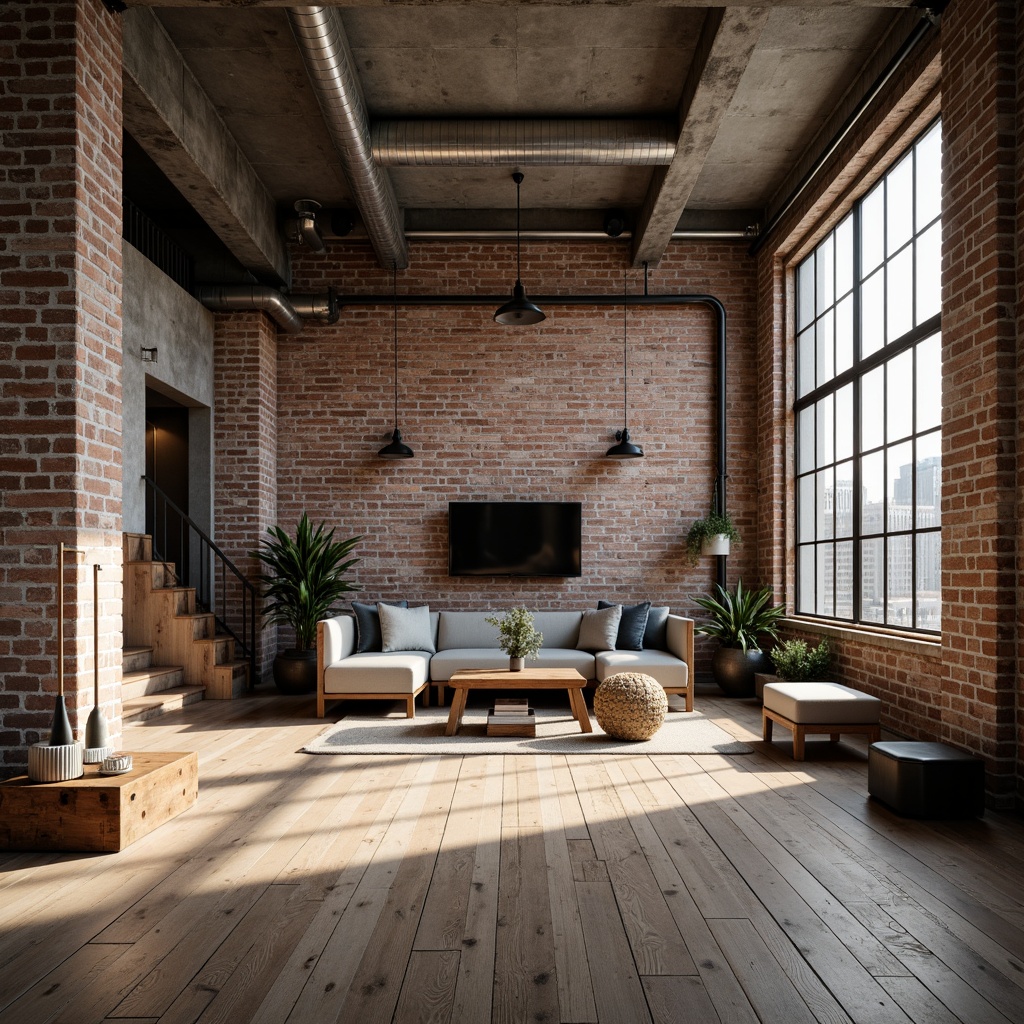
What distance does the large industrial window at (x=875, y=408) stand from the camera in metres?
5.02

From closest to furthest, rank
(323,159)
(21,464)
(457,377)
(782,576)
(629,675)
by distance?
(21,464)
(629,675)
(323,159)
(782,576)
(457,377)

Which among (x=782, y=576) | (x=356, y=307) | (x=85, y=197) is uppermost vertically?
(x=356, y=307)

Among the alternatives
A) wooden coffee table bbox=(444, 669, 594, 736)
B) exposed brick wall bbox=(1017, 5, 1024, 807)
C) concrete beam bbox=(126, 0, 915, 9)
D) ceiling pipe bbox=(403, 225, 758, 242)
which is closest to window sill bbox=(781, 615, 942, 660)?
exposed brick wall bbox=(1017, 5, 1024, 807)

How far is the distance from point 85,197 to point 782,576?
609 centimetres

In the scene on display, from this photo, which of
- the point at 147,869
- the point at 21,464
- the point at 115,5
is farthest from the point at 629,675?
the point at 115,5

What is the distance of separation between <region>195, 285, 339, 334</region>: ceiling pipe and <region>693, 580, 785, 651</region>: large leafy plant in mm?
4482

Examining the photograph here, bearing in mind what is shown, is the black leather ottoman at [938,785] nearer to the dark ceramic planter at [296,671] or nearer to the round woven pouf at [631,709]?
the round woven pouf at [631,709]

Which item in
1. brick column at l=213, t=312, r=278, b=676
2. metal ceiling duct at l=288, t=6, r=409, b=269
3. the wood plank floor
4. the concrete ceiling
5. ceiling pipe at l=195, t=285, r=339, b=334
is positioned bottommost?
the wood plank floor

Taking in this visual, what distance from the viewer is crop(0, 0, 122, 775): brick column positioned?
135 inches

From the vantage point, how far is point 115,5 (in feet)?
12.4

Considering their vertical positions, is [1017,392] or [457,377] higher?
[457,377]

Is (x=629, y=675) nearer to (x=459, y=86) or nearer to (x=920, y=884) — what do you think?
(x=920, y=884)

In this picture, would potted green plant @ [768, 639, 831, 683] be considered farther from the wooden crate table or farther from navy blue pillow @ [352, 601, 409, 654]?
the wooden crate table

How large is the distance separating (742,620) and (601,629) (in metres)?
1.30
